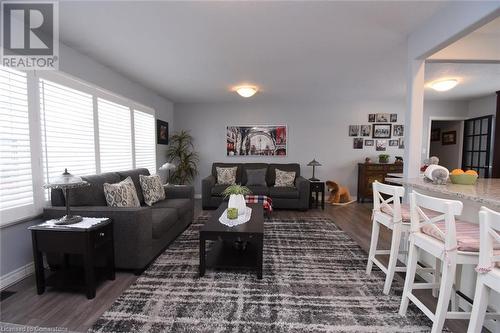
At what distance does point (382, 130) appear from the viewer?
18.4 feet

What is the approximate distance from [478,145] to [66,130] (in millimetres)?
7674

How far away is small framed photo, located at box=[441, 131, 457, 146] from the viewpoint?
19.5 feet

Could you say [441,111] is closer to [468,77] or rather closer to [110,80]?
[468,77]

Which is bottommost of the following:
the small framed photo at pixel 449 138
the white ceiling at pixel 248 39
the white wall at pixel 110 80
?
the small framed photo at pixel 449 138

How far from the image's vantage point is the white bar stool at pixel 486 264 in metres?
1.12

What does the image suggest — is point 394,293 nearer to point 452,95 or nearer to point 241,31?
point 241,31

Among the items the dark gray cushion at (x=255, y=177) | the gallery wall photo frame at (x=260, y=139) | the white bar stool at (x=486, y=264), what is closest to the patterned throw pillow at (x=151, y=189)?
the dark gray cushion at (x=255, y=177)

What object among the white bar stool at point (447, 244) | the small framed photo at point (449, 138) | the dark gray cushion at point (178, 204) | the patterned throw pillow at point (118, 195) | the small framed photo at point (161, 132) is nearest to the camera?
the white bar stool at point (447, 244)

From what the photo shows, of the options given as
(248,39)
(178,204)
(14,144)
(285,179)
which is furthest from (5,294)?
(285,179)

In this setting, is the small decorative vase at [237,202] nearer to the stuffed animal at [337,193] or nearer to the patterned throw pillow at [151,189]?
the patterned throw pillow at [151,189]

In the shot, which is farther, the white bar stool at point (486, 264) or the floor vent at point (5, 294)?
the floor vent at point (5, 294)

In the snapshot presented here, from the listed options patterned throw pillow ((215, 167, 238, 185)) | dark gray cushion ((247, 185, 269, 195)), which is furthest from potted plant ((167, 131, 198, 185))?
dark gray cushion ((247, 185, 269, 195))

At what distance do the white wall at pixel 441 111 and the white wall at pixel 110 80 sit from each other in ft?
20.1

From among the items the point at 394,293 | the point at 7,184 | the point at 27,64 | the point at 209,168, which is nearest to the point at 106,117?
the point at 27,64
